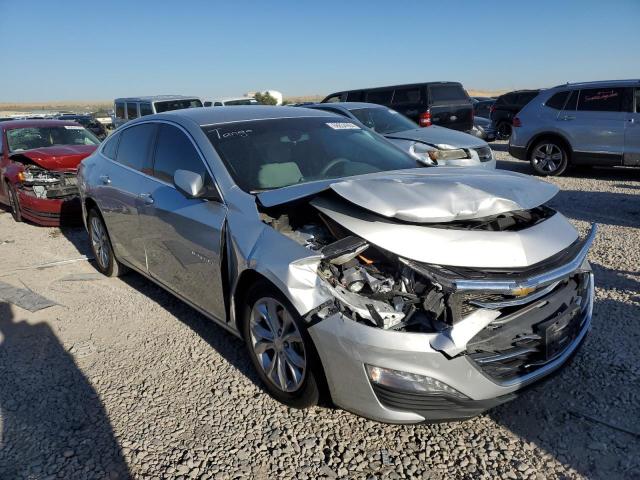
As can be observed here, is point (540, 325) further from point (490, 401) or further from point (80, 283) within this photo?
point (80, 283)

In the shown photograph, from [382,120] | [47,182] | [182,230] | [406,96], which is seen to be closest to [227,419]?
[182,230]

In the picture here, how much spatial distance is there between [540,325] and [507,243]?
431 millimetres

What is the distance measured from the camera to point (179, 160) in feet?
12.2

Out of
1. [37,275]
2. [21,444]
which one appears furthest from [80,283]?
[21,444]

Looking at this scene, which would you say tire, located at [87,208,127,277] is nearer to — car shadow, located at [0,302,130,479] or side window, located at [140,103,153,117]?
car shadow, located at [0,302,130,479]

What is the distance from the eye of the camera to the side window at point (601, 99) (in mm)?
9250

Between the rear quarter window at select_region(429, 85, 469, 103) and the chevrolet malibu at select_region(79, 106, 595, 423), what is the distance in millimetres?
9888

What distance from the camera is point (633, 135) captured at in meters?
8.91

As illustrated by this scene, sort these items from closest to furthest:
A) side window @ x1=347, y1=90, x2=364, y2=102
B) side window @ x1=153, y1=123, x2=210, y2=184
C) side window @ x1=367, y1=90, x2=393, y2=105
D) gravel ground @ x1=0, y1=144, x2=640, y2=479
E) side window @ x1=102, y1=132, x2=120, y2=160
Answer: gravel ground @ x1=0, y1=144, x2=640, y2=479, side window @ x1=153, y1=123, x2=210, y2=184, side window @ x1=102, y1=132, x2=120, y2=160, side window @ x1=367, y1=90, x2=393, y2=105, side window @ x1=347, y1=90, x2=364, y2=102

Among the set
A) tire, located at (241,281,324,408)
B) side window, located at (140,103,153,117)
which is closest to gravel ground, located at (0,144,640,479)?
tire, located at (241,281,324,408)

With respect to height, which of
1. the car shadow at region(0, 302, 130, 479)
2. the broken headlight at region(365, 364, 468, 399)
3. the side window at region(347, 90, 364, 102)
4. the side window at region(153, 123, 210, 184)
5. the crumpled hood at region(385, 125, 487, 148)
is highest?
the side window at region(347, 90, 364, 102)

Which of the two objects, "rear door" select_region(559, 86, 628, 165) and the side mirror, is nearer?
the side mirror

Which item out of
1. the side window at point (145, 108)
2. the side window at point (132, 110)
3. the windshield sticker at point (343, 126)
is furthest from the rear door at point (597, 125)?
the side window at point (132, 110)

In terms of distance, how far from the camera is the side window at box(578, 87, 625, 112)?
9250mm
